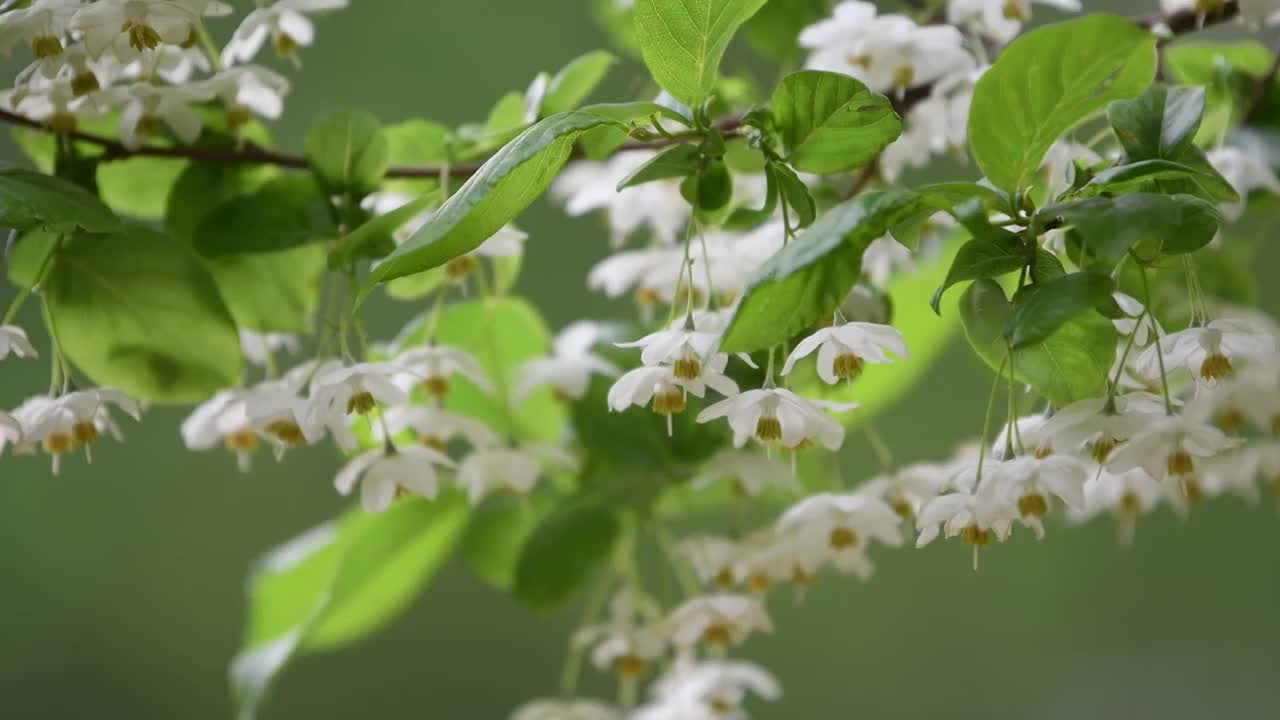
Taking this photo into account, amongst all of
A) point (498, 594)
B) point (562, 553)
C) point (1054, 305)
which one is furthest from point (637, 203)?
point (498, 594)

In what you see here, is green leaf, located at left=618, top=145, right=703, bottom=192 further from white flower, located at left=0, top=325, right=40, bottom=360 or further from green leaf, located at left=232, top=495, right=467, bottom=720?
green leaf, located at left=232, top=495, right=467, bottom=720

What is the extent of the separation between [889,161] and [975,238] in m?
0.32

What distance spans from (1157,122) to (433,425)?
45 cm

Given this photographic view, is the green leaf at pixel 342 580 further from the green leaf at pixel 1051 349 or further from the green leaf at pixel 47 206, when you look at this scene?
the green leaf at pixel 1051 349

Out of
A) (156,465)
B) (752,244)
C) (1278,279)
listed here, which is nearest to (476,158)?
(752,244)

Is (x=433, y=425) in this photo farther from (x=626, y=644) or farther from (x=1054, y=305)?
(x=1054, y=305)

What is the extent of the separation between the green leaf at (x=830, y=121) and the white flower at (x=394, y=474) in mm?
276

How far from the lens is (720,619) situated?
834 millimetres

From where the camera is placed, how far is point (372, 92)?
1.96 metres

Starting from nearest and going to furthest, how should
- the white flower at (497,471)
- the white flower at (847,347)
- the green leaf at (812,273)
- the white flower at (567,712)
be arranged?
the green leaf at (812,273) < the white flower at (847,347) < the white flower at (497,471) < the white flower at (567,712)

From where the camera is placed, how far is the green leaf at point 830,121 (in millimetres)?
558

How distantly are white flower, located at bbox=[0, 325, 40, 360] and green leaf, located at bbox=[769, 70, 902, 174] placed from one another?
1.24 feet

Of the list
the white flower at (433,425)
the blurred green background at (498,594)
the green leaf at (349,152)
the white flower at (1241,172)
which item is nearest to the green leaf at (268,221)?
the green leaf at (349,152)

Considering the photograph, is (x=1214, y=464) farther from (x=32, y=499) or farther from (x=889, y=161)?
(x=32, y=499)
